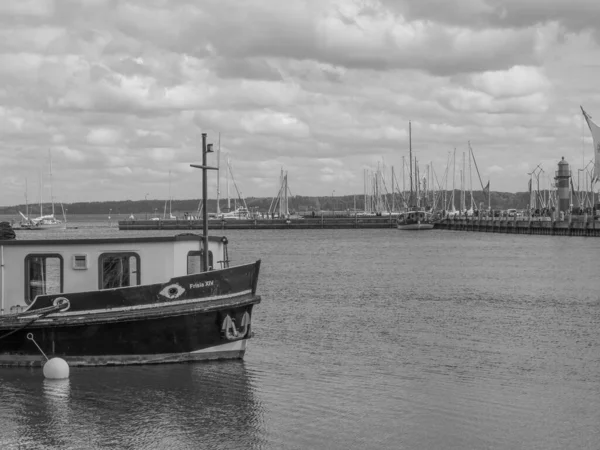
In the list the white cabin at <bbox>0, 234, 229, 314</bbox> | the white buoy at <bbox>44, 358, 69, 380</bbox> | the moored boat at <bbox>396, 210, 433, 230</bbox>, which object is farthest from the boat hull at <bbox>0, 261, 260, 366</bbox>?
the moored boat at <bbox>396, 210, 433, 230</bbox>

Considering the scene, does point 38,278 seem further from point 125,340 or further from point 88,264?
point 125,340

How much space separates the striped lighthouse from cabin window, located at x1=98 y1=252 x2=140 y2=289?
85.8 metres

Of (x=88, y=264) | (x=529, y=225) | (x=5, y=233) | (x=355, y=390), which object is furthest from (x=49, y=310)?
(x=529, y=225)

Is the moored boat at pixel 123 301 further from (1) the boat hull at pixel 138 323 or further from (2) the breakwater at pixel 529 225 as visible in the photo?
(2) the breakwater at pixel 529 225

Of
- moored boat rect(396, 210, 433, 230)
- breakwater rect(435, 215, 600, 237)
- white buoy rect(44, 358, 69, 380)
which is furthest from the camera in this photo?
moored boat rect(396, 210, 433, 230)

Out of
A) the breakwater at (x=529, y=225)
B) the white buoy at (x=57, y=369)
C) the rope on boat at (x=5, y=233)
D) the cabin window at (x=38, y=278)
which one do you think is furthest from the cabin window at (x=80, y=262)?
the breakwater at (x=529, y=225)

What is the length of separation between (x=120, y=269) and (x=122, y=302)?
1490 millimetres

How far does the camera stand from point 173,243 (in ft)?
68.8

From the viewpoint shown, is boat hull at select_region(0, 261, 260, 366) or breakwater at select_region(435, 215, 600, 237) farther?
breakwater at select_region(435, 215, 600, 237)

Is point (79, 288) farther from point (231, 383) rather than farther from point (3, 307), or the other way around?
point (231, 383)

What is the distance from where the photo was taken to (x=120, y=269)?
829 inches

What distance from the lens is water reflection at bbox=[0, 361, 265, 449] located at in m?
15.9

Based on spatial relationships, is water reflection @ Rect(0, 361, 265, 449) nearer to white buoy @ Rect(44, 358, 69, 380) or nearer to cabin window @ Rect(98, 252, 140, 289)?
white buoy @ Rect(44, 358, 69, 380)

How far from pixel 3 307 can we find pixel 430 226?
382 ft
